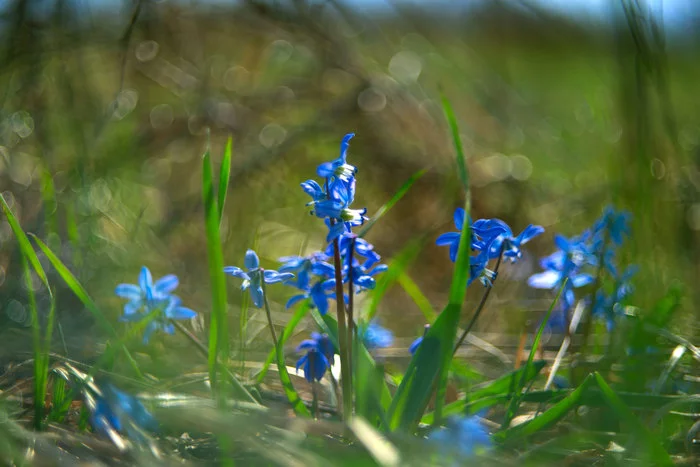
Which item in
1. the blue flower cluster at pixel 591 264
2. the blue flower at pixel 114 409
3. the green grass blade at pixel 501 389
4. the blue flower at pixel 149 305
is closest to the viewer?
the blue flower at pixel 114 409

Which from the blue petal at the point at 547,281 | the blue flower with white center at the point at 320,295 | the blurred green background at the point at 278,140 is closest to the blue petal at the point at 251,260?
the blue flower with white center at the point at 320,295

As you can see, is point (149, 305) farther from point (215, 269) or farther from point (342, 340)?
point (342, 340)

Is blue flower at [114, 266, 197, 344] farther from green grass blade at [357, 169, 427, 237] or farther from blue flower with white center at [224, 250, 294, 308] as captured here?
green grass blade at [357, 169, 427, 237]

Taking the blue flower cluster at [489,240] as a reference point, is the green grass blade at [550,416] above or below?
below

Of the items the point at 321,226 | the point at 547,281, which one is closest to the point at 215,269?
the point at 547,281

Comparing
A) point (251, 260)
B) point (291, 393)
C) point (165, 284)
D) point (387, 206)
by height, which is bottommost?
point (291, 393)

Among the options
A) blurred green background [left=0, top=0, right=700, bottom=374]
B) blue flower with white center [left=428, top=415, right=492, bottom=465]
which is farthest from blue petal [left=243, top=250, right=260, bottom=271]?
A: blurred green background [left=0, top=0, right=700, bottom=374]

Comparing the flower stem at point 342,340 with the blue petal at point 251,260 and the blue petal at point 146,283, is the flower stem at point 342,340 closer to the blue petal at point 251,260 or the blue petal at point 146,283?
the blue petal at point 251,260
